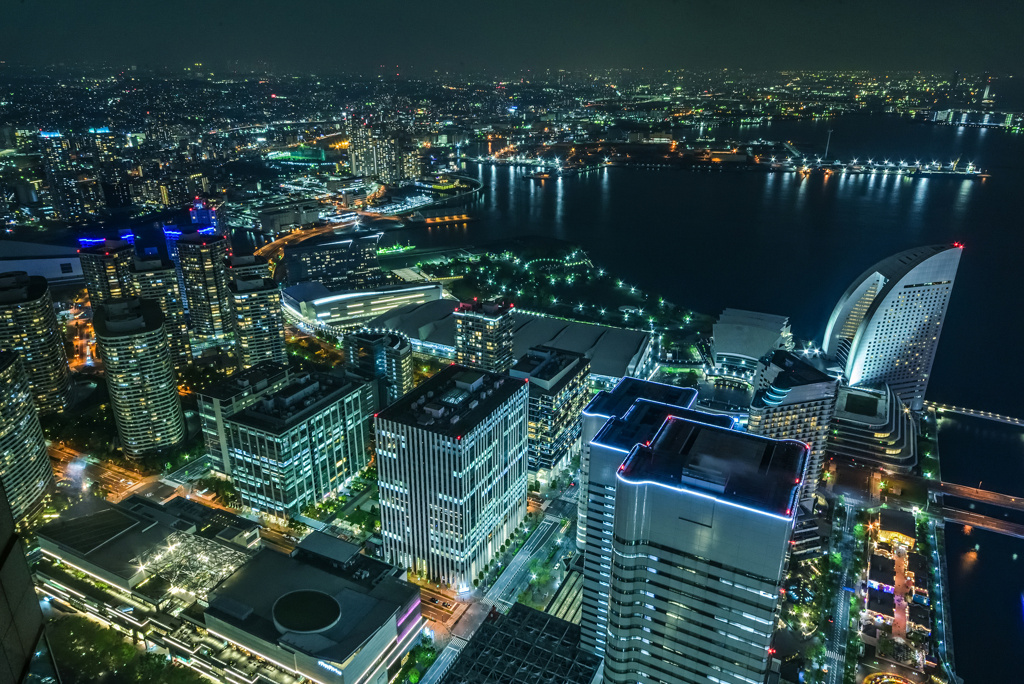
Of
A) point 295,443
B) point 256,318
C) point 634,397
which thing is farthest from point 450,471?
point 256,318

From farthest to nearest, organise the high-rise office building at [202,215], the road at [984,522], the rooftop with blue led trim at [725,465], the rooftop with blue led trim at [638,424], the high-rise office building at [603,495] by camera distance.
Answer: the high-rise office building at [202,215] → the road at [984,522] → the rooftop with blue led trim at [638,424] → the high-rise office building at [603,495] → the rooftop with blue led trim at [725,465]

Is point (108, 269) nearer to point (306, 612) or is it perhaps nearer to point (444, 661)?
point (306, 612)

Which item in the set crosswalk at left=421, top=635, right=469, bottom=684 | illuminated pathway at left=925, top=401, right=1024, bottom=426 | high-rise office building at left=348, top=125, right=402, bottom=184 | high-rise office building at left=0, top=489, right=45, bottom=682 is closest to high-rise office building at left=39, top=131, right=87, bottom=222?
high-rise office building at left=348, top=125, right=402, bottom=184

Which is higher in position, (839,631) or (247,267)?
(247,267)

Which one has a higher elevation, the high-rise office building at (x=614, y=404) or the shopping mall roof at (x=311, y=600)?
the high-rise office building at (x=614, y=404)

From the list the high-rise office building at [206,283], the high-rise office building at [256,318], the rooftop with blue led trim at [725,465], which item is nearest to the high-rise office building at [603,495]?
the rooftop with blue led trim at [725,465]

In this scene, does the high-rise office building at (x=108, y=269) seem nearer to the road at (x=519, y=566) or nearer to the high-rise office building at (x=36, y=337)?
the high-rise office building at (x=36, y=337)

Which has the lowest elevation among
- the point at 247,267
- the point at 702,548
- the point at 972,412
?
the point at 972,412
